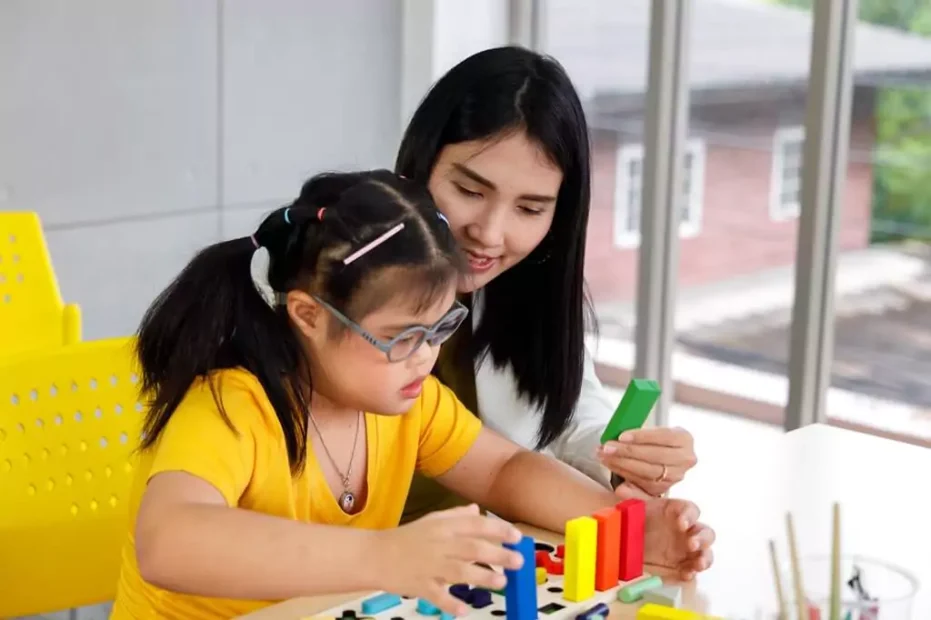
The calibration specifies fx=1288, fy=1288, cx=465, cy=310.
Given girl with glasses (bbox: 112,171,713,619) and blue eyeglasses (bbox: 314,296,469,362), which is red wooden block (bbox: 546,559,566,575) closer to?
girl with glasses (bbox: 112,171,713,619)

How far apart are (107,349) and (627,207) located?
1.88 m

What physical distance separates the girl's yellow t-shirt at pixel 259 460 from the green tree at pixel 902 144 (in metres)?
1.54

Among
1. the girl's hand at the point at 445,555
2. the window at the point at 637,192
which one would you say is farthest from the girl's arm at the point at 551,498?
the window at the point at 637,192

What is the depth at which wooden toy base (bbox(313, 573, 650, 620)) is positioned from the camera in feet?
3.71

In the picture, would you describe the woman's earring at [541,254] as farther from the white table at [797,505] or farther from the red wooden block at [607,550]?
the red wooden block at [607,550]

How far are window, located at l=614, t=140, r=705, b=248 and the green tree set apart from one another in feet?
1.48

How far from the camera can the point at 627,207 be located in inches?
126

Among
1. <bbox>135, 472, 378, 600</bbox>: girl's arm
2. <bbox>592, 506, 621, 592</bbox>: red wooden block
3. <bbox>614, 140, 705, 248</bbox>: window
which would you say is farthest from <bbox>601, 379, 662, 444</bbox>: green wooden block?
<bbox>614, 140, 705, 248</bbox>: window

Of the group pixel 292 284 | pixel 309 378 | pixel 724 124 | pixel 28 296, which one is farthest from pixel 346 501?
pixel 724 124

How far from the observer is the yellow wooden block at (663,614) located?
3.74 feet

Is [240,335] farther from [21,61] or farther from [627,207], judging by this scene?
[627,207]

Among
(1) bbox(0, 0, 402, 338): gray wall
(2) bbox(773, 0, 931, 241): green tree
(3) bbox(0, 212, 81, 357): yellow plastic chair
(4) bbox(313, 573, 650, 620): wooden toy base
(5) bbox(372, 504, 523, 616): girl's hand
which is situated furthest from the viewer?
(2) bbox(773, 0, 931, 241): green tree

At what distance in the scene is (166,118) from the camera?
2.67 meters

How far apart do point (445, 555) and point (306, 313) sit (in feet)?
1.24
